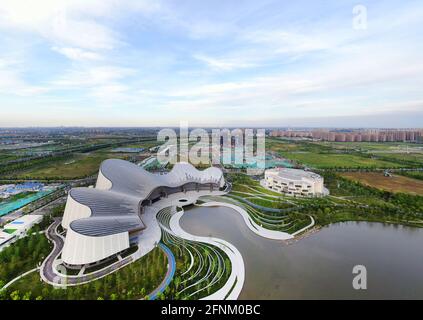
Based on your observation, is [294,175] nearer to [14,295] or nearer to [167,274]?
[167,274]

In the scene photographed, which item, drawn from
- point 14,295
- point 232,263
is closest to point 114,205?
point 14,295

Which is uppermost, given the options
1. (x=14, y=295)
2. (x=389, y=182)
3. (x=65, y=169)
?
(x=65, y=169)

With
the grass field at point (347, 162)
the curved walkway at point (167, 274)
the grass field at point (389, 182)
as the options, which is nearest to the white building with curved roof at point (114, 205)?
the curved walkway at point (167, 274)

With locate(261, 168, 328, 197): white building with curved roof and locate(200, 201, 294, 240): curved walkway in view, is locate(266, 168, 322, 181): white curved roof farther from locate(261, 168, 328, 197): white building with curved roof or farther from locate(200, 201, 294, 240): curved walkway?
locate(200, 201, 294, 240): curved walkway

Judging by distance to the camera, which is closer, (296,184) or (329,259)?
(329,259)

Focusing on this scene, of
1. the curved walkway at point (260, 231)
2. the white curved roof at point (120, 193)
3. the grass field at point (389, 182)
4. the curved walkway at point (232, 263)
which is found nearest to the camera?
the curved walkway at point (232, 263)

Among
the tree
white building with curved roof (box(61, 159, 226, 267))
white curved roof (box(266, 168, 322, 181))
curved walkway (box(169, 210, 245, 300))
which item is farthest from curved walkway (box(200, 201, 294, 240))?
the tree

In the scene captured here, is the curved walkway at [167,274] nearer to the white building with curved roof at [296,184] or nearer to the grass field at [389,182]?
the white building with curved roof at [296,184]
